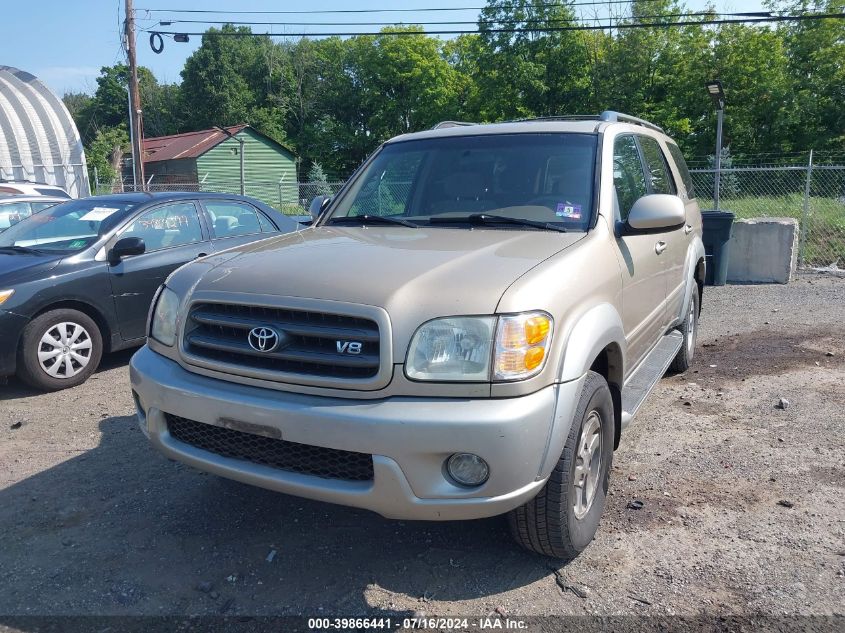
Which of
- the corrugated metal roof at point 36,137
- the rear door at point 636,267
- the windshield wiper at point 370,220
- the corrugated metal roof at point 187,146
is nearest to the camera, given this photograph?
the rear door at point 636,267

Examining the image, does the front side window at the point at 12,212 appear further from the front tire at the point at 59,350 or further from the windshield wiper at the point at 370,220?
the windshield wiper at the point at 370,220

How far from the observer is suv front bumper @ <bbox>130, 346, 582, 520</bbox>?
2.49 m

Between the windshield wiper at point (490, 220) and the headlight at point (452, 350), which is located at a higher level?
the windshield wiper at point (490, 220)

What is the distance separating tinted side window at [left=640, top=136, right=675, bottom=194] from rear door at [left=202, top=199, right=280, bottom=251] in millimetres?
3901

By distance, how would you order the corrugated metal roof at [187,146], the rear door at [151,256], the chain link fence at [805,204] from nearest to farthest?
the rear door at [151,256], the chain link fence at [805,204], the corrugated metal roof at [187,146]

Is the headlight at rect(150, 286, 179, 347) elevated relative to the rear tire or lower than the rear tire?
elevated

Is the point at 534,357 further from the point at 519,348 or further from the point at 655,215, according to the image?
the point at 655,215

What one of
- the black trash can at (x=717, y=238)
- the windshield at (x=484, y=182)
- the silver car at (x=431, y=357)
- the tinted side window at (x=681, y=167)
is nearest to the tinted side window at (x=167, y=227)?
the windshield at (x=484, y=182)

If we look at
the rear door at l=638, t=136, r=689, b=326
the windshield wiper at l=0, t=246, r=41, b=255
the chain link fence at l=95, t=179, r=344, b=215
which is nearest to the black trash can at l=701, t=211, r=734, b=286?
the rear door at l=638, t=136, r=689, b=326

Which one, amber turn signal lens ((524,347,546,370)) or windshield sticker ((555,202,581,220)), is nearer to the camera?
amber turn signal lens ((524,347,546,370))

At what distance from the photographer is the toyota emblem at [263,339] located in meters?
2.77

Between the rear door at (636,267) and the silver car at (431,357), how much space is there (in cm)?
3

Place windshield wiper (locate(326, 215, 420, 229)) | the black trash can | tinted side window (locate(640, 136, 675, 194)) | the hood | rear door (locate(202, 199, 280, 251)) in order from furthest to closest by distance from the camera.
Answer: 1. the black trash can
2. rear door (locate(202, 199, 280, 251))
3. the hood
4. tinted side window (locate(640, 136, 675, 194))
5. windshield wiper (locate(326, 215, 420, 229))

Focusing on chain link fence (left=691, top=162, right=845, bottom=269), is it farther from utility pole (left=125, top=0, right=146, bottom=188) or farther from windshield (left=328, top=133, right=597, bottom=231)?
utility pole (left=125, top=0, right=146, bottom=188)
